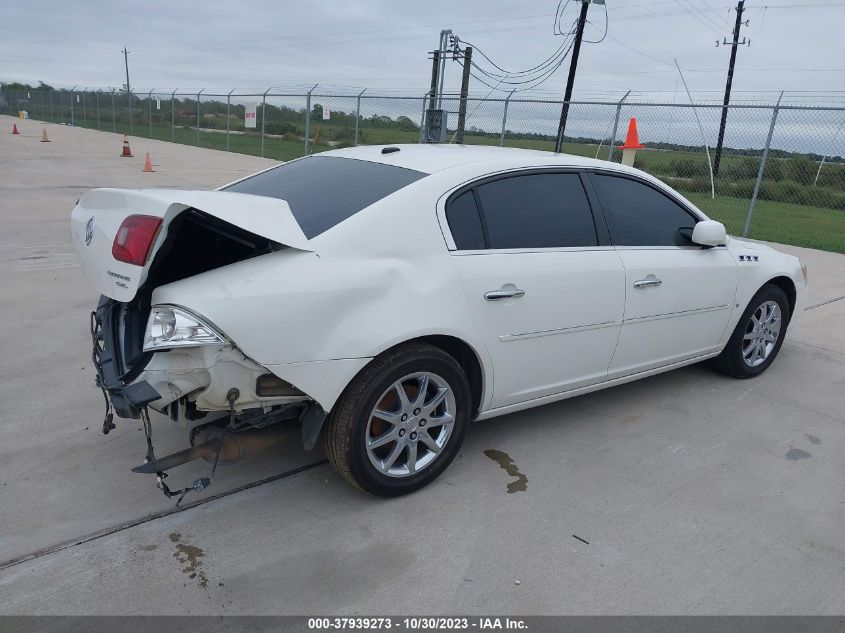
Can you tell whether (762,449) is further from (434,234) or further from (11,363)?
(11,363)

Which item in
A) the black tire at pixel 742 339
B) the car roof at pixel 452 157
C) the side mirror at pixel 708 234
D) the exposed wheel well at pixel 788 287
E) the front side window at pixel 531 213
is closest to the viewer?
the front side window at pixel 531 213

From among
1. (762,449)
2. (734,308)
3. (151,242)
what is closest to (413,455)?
(151,242)

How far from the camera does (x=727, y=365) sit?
4.99 meters

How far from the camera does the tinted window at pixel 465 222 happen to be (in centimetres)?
331

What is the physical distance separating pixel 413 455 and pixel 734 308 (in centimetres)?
269

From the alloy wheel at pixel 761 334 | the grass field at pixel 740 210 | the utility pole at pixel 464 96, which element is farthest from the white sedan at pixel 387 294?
the utility pole at pixel 464 96

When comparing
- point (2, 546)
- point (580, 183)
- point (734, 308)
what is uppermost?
point (580, 183)

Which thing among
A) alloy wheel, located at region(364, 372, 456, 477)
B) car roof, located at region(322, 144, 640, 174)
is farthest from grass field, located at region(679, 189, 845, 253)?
alloy wheel, located at region(364, 372, 456, 477)

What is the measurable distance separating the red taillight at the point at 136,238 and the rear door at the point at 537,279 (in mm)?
1337

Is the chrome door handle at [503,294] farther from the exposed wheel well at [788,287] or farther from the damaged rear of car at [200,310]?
the exposed wheel well at [788,287]

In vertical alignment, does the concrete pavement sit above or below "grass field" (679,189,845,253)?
below

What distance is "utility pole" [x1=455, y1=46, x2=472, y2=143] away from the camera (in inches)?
675

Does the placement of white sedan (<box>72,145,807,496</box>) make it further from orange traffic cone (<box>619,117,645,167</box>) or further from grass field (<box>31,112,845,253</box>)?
orange traffic cone (<box>619,117,645,167</box>)

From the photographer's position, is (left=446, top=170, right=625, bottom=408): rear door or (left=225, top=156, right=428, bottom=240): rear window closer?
(left=225, top=156, right=428, bottom=240): rear window
